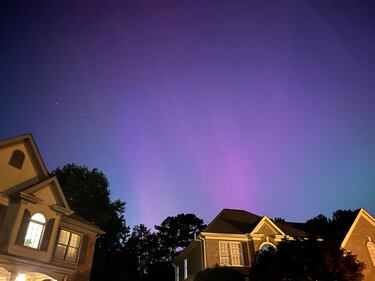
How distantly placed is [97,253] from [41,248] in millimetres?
28000

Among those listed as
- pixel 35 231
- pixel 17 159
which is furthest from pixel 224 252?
pixel 17 159

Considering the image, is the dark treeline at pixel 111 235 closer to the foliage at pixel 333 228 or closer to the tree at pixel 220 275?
the foliage at pixel 333 228

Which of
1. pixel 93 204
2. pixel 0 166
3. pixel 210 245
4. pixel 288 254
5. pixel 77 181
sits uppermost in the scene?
pixel 77 181

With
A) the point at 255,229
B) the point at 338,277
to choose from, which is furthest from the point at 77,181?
the point at 338,277

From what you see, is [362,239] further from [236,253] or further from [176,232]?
[176,232]

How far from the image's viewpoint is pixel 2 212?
63.4 feet

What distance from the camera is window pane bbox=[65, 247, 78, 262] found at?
22.8m

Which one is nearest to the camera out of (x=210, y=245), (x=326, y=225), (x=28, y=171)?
(x=28, y=171)

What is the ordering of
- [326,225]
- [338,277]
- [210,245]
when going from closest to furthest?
1. [338,277]
2. [210,245]
3. [326,225]

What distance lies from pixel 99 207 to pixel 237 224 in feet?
86.7

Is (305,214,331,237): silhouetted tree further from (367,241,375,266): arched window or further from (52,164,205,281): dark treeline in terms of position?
(52,164,205,281): dark treeline

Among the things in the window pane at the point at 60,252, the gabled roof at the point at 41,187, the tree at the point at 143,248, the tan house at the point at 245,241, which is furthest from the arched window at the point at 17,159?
the tree at the point at 143,248

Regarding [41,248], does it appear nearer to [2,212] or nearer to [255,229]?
[2,212]

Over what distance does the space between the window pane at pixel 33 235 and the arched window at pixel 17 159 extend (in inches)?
155
